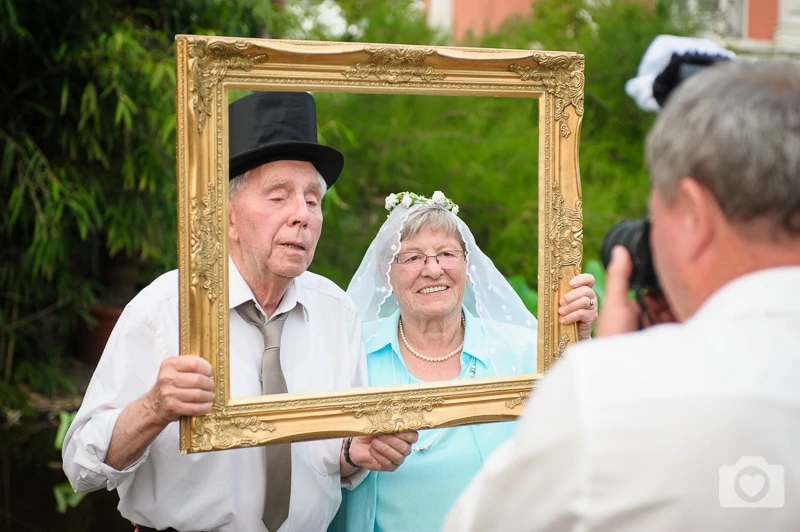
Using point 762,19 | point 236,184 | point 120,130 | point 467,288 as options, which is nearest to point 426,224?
point 467,288

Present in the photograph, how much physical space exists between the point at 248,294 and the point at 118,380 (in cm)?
37

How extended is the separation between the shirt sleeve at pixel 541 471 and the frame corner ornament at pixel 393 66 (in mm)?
1144

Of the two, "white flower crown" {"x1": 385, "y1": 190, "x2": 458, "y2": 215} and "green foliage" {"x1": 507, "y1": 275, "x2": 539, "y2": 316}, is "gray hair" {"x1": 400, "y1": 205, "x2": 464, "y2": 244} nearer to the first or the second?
"white flower crown" {"x1": 385, "y1": 190, "x2": 458, "y2": 215}

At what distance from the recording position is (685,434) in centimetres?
96

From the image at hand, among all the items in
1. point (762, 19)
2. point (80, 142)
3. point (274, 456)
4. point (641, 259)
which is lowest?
point (274, 456)

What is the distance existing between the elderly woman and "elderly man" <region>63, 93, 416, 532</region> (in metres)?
0.10

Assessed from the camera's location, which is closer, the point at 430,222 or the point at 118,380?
the point at 118,380

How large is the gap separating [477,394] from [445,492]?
35 cm

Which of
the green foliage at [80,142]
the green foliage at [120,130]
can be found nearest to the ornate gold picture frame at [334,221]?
the green foliage at [120,130]

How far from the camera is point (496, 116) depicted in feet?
8.14

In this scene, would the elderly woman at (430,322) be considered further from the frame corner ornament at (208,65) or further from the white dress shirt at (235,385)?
the frame corner ornament at (208,65)

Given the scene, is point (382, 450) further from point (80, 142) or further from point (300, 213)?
point (80, 142)

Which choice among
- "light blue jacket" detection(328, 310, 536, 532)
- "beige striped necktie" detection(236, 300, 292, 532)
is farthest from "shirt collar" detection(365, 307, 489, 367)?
"beige striped necktie" detection(236, 300, 292, 532)

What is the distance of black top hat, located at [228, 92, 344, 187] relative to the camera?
1.92 metres
